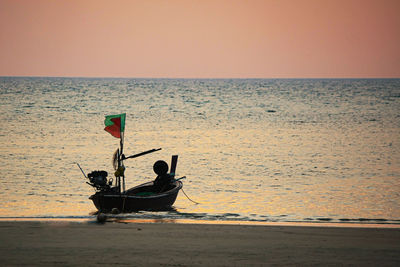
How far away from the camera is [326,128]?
5144 centimetres

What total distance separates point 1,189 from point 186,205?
7.03 m

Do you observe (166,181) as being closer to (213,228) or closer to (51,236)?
(213,228)

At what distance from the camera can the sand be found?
32.1 ft

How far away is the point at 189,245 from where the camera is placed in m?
10.9

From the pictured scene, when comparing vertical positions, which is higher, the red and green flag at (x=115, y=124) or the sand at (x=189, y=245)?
the red and green flag at (x=115, y=124)

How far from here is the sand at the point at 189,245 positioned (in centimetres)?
979

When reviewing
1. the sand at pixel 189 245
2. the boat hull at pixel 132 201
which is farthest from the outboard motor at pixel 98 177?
the sand at pixel 189 245

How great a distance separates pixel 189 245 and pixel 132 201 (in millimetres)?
6032

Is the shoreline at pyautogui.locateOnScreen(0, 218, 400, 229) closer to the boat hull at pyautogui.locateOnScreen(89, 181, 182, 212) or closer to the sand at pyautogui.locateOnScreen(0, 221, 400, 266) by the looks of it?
the sand at pyautogui.locateOnScreen(0, 221, 400, 266)

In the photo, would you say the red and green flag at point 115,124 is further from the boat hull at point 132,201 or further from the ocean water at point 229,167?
the ocean water at point 229,167

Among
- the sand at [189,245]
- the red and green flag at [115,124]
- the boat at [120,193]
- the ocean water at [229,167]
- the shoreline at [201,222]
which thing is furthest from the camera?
the ocean water at [229,167]

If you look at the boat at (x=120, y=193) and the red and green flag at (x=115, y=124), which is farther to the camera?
the red and green flag at (x=115, y=124)

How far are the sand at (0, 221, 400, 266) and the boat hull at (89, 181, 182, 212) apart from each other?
3.03 m

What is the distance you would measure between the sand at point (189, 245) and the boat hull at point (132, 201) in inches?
119
